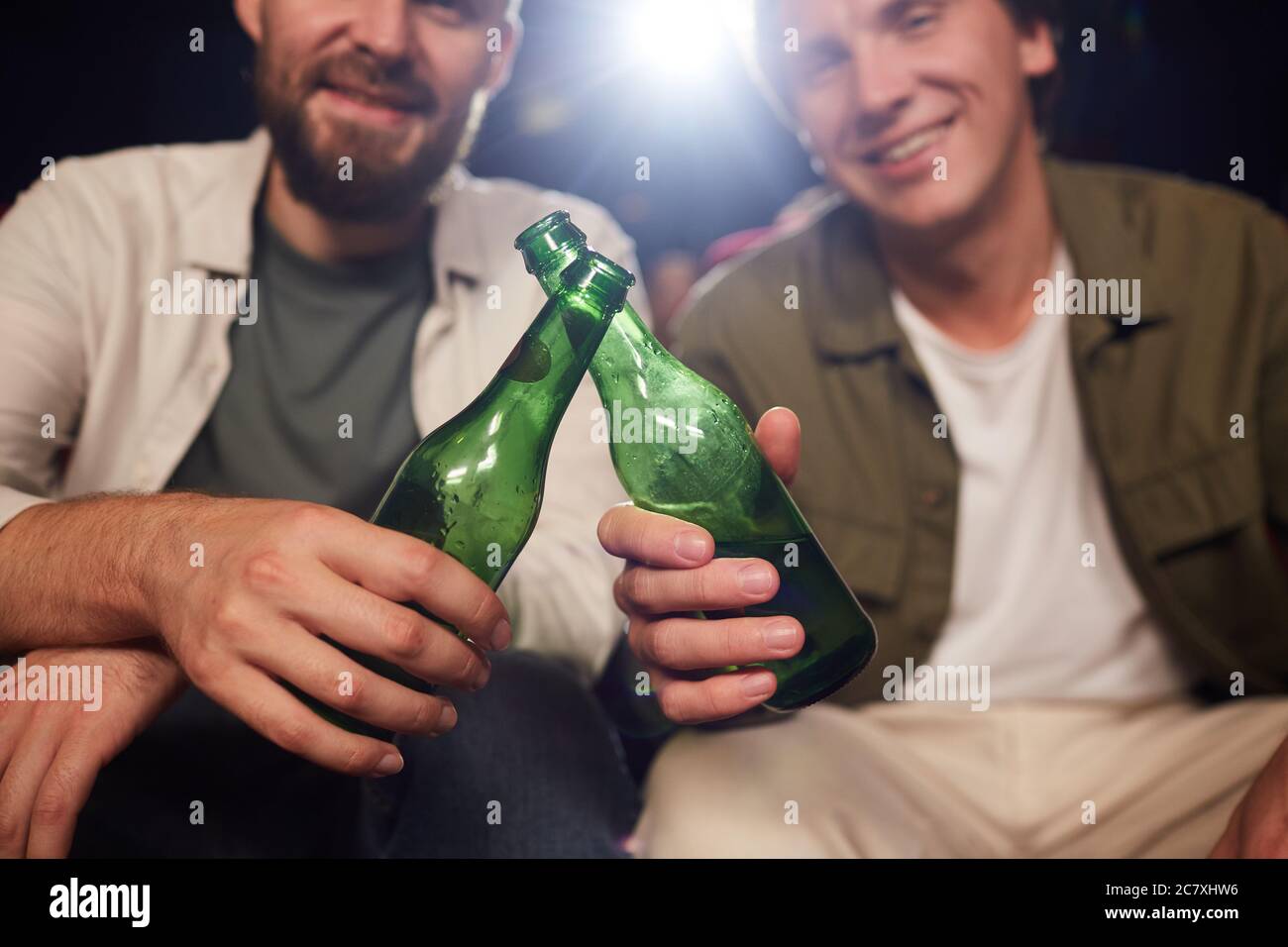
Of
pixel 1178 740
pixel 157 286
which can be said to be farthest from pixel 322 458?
pixel 1178 740

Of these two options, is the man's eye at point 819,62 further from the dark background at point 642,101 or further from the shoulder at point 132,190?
the shoulder at point 132,190

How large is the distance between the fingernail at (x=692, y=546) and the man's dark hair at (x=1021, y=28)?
836mm

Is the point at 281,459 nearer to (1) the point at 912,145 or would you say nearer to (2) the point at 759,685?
(2) the point at 759,685

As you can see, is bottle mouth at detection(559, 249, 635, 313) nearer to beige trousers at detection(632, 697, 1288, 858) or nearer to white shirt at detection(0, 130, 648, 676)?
white shirt at detection(0, 130, 648, 676)

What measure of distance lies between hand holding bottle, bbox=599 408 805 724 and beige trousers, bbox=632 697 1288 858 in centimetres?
27

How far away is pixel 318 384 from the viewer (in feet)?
3.62

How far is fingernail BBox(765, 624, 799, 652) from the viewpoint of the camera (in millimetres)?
624

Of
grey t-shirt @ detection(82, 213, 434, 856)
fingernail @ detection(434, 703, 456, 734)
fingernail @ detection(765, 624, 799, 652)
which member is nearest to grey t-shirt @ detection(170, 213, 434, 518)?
grey t-shirt @ detection(82, 213, 434, 856)

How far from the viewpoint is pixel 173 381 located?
3.41 ft

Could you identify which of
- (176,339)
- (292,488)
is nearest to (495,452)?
(292,488)

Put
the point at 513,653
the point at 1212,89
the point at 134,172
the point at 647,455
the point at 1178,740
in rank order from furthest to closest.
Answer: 1. the point at 1212,89
2. the point at 134,172
3. the point at 1178,740
4. the point at 513,653
5. the point at 647,455

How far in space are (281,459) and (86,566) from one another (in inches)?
14.4

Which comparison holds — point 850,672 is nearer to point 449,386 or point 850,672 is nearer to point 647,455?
point 647,455
